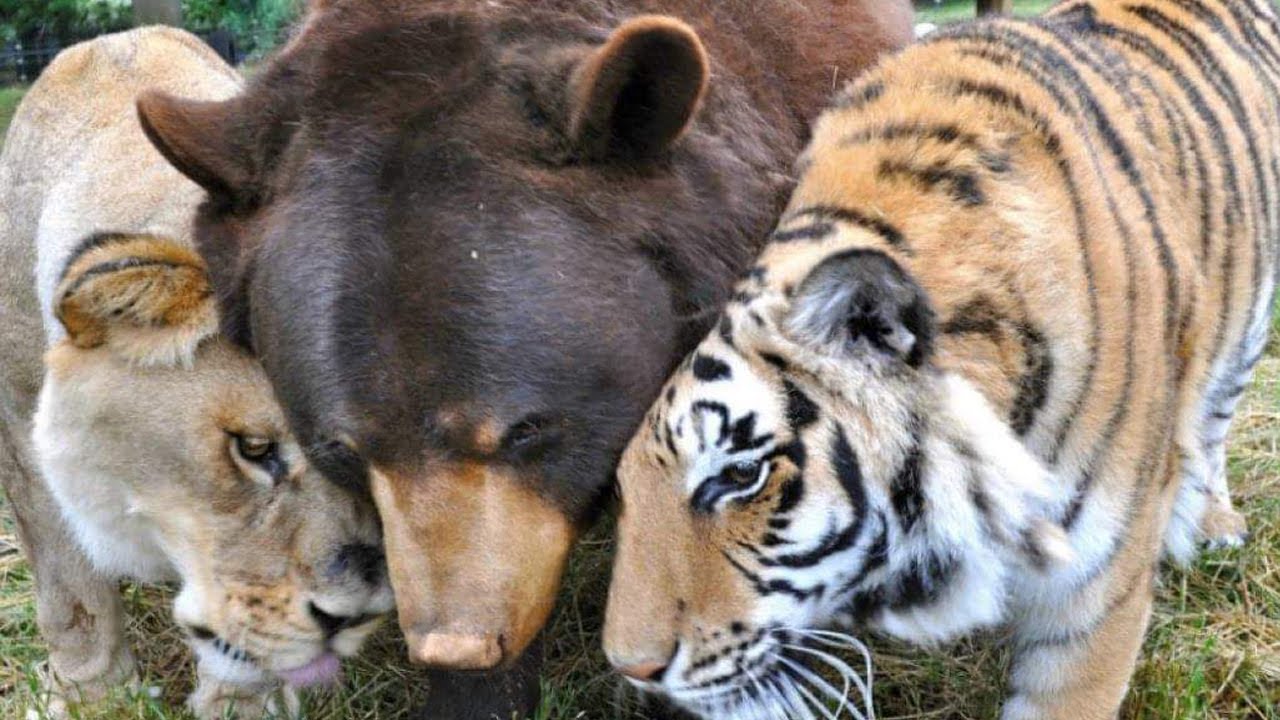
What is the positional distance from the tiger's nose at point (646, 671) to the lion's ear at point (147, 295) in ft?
3.56

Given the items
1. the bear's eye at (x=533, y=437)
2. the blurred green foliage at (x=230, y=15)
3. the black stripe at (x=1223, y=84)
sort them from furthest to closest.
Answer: the blurred green foliage at (x=230, y=15) < the black stripe at (x=1223, y=84) < the bear's eye at (x=533, y=437)

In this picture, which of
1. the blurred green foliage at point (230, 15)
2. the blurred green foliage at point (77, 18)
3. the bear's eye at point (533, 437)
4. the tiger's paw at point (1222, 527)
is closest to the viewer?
the bear's eye at point (533, 437)

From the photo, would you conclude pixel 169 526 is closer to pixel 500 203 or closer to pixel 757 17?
pixel 500 203

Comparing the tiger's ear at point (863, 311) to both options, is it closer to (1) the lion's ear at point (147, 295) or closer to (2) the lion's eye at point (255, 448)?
(2) the lion's eye at point (255, 448)

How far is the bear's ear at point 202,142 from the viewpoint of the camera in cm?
259

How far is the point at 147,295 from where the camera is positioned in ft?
8.98

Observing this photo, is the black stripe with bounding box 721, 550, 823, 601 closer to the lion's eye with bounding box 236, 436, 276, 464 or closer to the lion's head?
the lion's head

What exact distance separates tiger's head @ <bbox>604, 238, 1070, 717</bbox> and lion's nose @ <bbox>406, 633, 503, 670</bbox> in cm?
22

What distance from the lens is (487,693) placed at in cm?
286

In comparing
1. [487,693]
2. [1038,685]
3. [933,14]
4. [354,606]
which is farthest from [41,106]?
[933,14]

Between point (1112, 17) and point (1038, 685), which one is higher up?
point (1112, 17)

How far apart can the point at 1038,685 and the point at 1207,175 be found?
1.26m

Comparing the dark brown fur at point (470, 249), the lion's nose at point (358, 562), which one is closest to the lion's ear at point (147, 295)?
the dark brown fur at point (470, 249)

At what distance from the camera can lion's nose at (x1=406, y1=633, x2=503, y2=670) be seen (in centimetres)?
233
